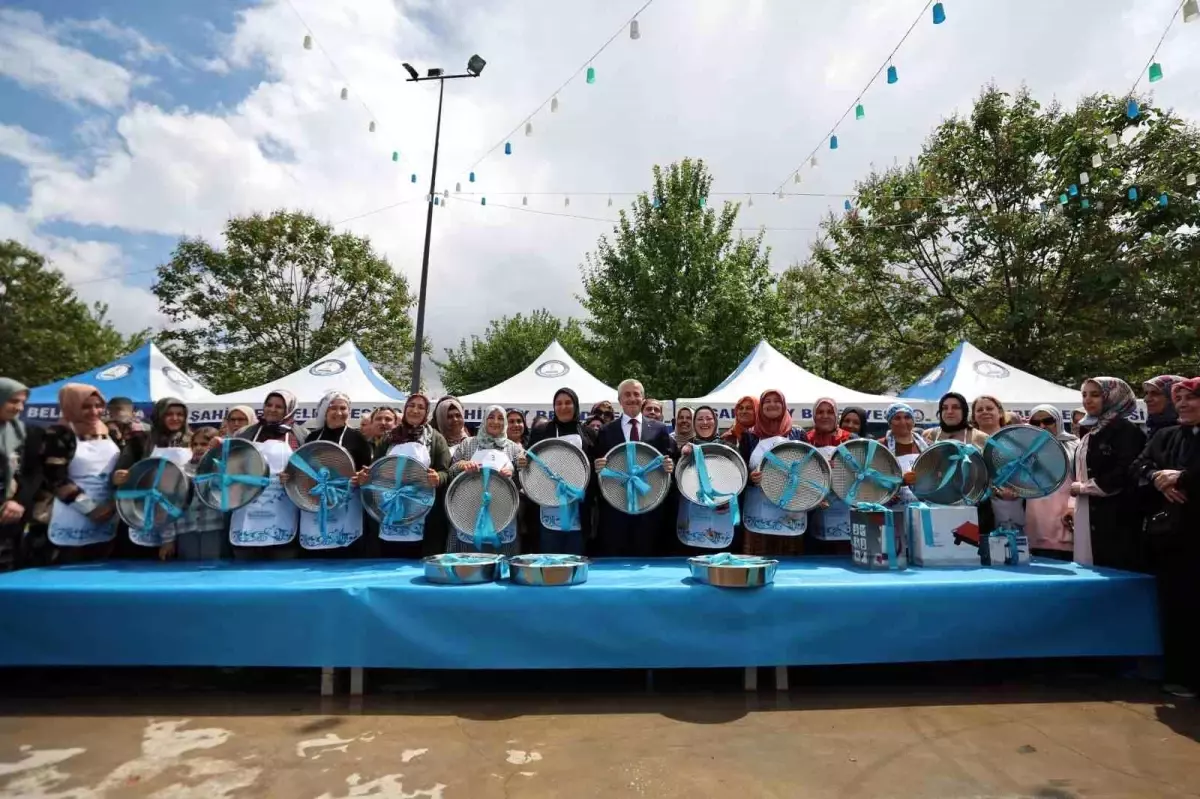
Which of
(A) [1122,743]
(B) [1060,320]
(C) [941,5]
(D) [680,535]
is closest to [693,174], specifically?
(B) [1060,320]

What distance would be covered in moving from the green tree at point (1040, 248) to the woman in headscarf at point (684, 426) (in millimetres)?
9869

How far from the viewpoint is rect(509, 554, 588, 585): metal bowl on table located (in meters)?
3.04

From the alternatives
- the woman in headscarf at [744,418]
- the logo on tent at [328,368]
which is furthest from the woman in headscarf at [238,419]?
the logo on tent at [328,368]

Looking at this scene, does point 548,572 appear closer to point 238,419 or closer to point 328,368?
point 238,419

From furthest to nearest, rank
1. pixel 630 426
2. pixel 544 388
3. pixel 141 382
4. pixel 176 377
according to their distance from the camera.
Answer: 1. pixel 176 377
2. pixel 544 388
3. pixel 141 382
4. pixel 630 426

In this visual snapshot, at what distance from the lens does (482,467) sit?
11.4ft

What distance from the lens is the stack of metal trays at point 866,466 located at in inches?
140

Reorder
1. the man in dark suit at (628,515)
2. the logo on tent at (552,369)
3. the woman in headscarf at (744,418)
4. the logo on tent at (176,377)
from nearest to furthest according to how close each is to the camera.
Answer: the man in dark suit at (628,515)
the woman in headscarf at (744,418)
the logo on tent at (176,377)
the logo on tent at (552,369)

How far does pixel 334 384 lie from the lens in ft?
33.2

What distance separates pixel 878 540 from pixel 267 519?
3.37 metres

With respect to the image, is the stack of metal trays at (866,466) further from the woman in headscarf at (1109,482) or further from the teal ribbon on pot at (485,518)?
the teal ribbon on pot at (485,518)

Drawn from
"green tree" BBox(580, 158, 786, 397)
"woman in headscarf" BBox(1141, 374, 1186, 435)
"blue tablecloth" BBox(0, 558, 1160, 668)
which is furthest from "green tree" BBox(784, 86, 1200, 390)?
"blue tablecloth" BBox(0, 558, 1160, 668)

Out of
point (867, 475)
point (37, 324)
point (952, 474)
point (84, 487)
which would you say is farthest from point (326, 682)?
point (37, 324)

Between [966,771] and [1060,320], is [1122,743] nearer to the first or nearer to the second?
[966,771]
